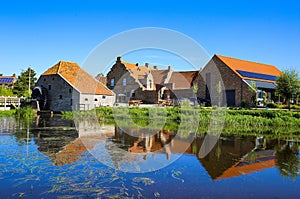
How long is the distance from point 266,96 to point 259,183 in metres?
26.5

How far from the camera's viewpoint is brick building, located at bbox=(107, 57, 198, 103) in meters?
38.6

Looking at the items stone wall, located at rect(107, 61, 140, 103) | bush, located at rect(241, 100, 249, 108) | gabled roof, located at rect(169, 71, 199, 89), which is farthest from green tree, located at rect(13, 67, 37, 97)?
bush, located at rect(241, 100, 249, 108)

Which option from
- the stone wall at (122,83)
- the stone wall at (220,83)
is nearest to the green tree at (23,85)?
the stone wall at (122,83)

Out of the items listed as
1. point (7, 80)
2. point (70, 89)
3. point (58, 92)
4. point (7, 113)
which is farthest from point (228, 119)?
point (7, 80)

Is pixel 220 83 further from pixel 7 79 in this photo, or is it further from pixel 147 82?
pixel 7 79

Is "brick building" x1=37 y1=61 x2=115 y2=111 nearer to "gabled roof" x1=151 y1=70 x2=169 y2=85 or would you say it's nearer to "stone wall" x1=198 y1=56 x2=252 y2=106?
"gabled roof" x1=151 y1=70 x2=169 y2=85

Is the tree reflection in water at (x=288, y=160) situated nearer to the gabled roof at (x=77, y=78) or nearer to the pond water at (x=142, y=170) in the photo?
the pond water at (x=142, y=170)

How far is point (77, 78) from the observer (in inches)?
1303

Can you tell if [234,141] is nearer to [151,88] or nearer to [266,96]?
[266,96]

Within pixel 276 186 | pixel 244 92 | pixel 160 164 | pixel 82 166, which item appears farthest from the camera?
pixel 244 92

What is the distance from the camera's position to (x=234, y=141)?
1355cm

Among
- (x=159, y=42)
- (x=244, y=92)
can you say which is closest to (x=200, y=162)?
(x=159, y=42)

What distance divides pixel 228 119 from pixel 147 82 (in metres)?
21.5

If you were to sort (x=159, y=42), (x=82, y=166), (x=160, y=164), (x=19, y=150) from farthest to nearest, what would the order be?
(x=159, y=42)
(x=19, y=150)
(x=160, y=164)
(x=82, y=166)
